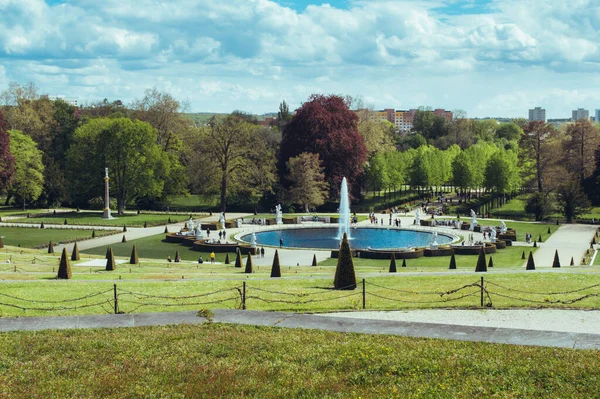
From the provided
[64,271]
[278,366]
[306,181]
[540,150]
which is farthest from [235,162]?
[278,366]

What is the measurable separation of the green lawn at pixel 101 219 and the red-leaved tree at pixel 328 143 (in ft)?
64.6

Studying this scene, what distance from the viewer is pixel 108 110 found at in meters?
120

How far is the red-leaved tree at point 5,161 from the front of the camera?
7525 cm

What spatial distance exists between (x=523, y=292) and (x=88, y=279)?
66.8 ft

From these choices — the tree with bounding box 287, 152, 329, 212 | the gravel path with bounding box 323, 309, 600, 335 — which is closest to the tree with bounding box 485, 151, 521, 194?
the tree with bounding box 287, 152, 329, 212

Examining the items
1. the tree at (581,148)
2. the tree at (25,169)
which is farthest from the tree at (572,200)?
the tree at (25,169)

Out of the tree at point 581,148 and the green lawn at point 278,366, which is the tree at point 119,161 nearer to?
the tree at point 581,148

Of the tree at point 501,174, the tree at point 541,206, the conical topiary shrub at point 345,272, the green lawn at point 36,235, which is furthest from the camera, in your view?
the tree at point 501,174

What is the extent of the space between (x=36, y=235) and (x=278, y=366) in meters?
53.2

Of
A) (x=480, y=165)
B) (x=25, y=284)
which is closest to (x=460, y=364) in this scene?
(x=25, y=284)

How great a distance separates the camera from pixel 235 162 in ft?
284

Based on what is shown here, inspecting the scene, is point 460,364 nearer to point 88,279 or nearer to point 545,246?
point 88,279

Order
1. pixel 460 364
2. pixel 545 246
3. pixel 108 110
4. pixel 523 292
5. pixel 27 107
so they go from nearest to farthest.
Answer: pixel 460 364, pixel 523 292, pixel 545 246, pixel 27 107, pixel 108 110

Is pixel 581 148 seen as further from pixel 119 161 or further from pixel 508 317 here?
pixel 508 317
